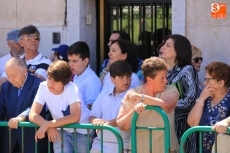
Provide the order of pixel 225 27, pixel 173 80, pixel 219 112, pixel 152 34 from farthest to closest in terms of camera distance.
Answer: pixel 152 34
pixel 225 27
pixel 173 80
pixel 219 112

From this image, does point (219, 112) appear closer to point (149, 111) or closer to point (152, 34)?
point (149, 111)

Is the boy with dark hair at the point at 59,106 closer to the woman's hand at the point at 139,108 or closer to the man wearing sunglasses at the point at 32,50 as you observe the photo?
the woman's hand at the point at 139,108

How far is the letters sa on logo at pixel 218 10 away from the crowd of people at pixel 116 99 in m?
1.58

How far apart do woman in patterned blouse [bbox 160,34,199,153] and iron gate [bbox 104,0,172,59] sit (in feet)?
6.78

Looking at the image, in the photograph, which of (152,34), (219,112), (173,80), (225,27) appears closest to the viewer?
(219,112)

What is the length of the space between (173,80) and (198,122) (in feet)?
2.14

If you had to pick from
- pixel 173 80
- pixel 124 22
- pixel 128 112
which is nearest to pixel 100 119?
pixel 128 112

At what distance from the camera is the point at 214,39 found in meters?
8.12

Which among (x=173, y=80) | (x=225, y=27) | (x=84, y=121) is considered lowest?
(x=84, y=121)

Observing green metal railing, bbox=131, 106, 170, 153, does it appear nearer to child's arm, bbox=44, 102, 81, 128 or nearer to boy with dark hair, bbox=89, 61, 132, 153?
boy with dark hair, bbox=89, 61, 132, 153

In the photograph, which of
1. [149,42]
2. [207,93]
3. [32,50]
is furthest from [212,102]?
[149,42]

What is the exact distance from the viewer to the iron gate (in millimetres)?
8758

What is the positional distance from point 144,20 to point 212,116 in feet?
10.5

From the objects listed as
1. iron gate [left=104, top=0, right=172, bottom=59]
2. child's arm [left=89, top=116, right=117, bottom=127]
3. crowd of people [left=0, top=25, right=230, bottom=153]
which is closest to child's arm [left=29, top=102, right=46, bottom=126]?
crowd of people [left=0, top=25, right=230, bottom=153]
